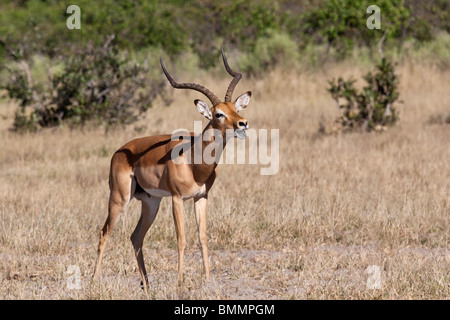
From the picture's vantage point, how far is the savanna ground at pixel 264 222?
6.14m

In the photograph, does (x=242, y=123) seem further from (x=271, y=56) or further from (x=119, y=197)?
(x=271, y=56)

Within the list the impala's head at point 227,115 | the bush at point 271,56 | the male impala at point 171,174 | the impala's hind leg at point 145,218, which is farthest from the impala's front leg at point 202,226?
the bush at point 271,56

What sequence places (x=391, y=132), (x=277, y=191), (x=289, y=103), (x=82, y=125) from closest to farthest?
1. (x=277, y=191)
2. (x=391, y=132)
3. (x=82, y=125)
4. (x=289, y=103)

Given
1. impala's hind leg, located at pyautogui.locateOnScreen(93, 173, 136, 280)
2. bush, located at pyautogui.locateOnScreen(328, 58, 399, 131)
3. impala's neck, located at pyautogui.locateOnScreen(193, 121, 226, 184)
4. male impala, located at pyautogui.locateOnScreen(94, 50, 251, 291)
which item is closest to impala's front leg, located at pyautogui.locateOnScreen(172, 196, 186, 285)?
male impala, located at pyautogui.locateOnScreen(94, 50, 251, 291)

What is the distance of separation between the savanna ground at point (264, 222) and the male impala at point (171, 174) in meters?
0.46

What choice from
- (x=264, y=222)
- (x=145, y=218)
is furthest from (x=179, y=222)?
(x=264, y=222)

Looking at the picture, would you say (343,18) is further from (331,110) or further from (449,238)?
(449,238)

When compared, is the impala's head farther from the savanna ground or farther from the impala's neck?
the savanna ground

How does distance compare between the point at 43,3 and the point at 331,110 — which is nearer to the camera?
the point at 331,110

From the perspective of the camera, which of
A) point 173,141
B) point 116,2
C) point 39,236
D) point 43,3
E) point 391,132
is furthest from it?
point 43,3

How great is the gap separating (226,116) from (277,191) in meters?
3.93

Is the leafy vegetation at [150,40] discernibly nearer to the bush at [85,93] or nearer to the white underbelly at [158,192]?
the bush at [85,93]

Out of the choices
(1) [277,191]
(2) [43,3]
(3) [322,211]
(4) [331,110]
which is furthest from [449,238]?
(2) [43,3]

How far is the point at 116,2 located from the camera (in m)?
29.0
